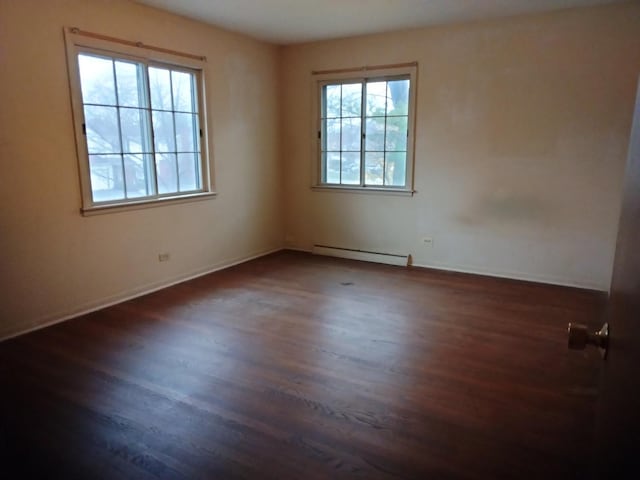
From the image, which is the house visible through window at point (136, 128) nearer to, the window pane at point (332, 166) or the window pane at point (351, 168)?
the window pane at point (332, 166)

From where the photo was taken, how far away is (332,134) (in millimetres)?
5516

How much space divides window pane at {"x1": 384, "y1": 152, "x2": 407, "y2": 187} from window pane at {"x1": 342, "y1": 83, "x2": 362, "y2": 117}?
2.20 feet

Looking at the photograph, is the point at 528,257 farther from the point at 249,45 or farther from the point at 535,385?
the point at 249,45

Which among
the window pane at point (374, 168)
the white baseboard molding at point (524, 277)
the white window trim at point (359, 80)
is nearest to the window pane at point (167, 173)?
the white window trim at point (359, 80)

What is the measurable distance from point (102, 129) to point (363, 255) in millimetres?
3145

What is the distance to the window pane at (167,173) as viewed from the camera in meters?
4.29

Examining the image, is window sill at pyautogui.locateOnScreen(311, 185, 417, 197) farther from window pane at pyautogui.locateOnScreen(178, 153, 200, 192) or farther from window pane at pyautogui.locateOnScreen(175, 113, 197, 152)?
window pane at pyautogui.locateOnScreen(175, 113, 197, 152)

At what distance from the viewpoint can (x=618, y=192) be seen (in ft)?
13.3

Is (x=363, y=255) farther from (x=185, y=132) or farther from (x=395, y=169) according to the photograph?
(x=185, y=132)

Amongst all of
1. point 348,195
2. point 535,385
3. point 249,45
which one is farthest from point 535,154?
point 249,45

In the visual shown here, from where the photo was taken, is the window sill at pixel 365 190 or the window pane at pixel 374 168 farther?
the window pane at pixel 374 168

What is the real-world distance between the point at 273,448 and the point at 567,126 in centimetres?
391

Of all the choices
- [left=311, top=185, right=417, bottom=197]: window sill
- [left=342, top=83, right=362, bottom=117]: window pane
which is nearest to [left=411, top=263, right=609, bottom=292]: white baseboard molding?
[left=311, top=185, right=417, bottom=197]: window sill

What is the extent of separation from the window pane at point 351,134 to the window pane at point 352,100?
3.2 inches
